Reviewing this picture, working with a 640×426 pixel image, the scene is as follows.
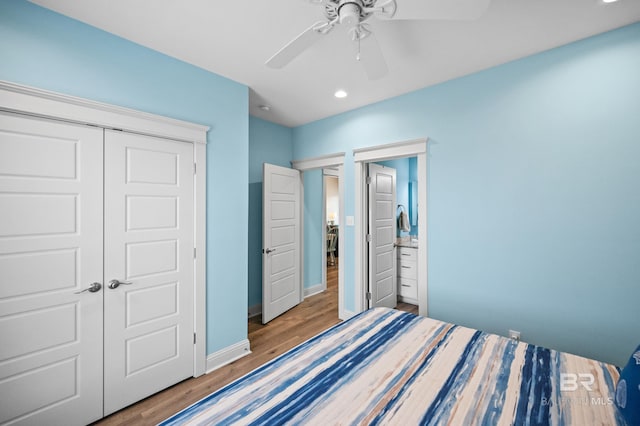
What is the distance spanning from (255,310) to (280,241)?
1.02 metres

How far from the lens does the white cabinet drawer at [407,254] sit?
3932mm

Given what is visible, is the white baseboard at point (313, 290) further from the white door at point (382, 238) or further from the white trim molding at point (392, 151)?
the white trim molding at point (392, 151)

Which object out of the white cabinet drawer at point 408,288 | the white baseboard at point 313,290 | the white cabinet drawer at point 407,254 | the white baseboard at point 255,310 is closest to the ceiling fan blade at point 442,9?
the white cabinet drawer at point 407,254

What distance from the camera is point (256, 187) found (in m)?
3.77

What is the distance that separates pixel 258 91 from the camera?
2869 millimetres

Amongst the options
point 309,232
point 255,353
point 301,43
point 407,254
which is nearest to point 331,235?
point 309,232

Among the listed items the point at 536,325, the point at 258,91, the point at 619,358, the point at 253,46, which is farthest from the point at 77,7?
the point at 619,358

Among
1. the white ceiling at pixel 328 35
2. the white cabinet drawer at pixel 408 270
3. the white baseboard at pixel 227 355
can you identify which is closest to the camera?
the white ceiling at pixel 328 35

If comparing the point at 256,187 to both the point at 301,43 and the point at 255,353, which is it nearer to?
the point at 255,353

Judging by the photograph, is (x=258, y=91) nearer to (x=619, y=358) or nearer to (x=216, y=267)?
(x=216, y=267)

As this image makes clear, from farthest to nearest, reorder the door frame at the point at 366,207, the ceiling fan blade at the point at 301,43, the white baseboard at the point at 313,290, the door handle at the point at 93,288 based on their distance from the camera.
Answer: the white baseboard at the point at 313,290 < the door frame at the point at 366,207 < the door handle at the point at 93,288 < the ceiling fan blade at the point at 301,43

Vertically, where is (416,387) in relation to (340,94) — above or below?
below

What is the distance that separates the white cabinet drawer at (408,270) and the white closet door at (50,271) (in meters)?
3.55

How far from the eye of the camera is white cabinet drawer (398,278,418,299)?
3934 mm
